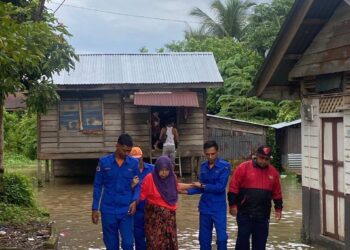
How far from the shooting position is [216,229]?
315 inches

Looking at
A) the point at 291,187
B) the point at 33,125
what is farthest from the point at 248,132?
the point at 33,125

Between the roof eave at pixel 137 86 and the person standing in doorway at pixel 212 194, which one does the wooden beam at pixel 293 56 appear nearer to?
the person standing in doorway at pixel 212 194

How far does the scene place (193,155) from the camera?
2225 cm

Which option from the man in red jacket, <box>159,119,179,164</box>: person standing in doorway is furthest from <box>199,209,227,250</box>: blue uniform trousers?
<box>159,119,179,164</box>: person standing in doorway

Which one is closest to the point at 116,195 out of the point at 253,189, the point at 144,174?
the point at 144,174

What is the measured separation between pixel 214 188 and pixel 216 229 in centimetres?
53

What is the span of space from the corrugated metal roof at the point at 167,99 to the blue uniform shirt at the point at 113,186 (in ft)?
43.7

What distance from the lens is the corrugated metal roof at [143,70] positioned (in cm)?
2134

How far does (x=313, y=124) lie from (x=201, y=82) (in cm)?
1155

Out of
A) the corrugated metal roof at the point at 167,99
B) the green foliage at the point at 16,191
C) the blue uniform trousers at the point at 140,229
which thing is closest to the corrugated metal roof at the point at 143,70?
the corrugated metal roof at the point at 167,99

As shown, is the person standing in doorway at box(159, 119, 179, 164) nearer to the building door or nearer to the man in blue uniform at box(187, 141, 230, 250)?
the building door

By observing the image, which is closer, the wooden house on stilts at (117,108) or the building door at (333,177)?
the building door at (333,177)

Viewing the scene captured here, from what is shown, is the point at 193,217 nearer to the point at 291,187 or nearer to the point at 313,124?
the point at 313,124

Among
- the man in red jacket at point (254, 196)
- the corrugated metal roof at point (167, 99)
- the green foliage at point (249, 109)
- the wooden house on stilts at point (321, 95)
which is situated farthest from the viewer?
the green foliage at point (249, 109)
